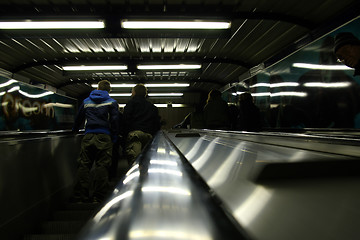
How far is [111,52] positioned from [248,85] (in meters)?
4.52

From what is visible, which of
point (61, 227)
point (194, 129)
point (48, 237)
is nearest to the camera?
point (48, 237)

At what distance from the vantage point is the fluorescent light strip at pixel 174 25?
3861 mm

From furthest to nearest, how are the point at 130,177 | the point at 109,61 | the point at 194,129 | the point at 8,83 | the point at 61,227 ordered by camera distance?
the point at 109,61 < the point at 8,83 < the point at 194,129 < the point at 61,227 < the point at 130,177

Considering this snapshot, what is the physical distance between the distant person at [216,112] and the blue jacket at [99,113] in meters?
1.74

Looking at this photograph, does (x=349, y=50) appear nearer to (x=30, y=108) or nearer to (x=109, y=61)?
(x=109, y=61)

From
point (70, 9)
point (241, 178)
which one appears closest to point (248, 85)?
point (70, 9)

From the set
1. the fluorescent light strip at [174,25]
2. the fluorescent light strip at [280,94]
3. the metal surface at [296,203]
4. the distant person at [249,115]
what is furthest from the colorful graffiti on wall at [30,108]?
the fluorescent light strip at [280,94]

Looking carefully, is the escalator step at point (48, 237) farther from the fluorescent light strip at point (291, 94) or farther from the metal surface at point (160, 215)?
the fluorescent light strip at point (291, 94)

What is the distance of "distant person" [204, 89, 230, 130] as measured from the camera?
3852 millimetres

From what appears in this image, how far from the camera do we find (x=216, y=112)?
12.8ft

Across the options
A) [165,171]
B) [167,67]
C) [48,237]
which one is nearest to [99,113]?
[48,237]

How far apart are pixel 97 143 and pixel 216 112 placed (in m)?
2.14

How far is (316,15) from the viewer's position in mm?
4102

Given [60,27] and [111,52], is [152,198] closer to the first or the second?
[60,27]
